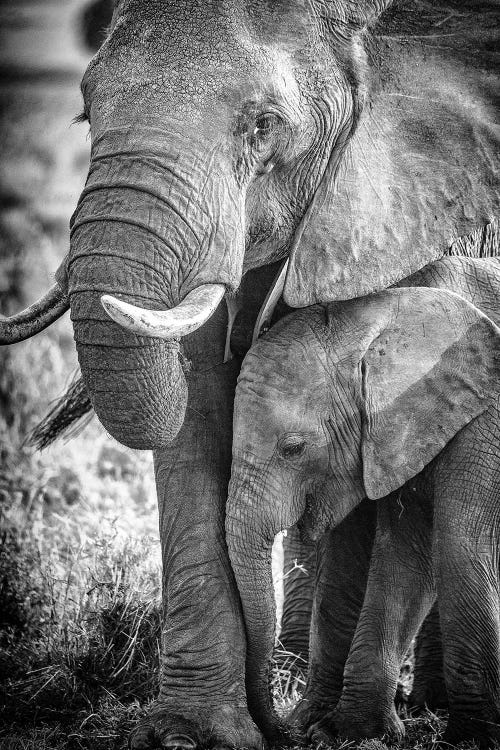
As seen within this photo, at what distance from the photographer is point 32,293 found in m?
10.6

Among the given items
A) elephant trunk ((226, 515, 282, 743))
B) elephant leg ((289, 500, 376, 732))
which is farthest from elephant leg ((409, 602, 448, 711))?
elephant trunk ((226, 515, 282, 743))

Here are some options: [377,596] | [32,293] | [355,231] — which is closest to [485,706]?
[377,596]

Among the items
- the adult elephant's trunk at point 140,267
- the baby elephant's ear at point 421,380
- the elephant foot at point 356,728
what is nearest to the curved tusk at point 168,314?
the adult elephant's trunk at point 140,267

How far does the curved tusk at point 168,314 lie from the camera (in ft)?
11.3

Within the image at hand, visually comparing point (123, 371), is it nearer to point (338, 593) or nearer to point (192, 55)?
point (192, 55)

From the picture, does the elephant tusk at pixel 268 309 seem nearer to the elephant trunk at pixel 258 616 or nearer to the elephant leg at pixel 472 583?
the elephant trunk at pixel 258 616

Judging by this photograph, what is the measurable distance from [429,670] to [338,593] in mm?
551

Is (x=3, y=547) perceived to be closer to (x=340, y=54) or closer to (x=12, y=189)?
(x=340, y=54)

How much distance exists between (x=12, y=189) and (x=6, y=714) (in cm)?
833

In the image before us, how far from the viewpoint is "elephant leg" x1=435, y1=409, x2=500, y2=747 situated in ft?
14.3

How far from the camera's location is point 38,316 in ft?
14.8

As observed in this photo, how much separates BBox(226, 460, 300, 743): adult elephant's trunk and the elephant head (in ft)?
1.35

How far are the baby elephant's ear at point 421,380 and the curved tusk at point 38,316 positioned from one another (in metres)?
1.01

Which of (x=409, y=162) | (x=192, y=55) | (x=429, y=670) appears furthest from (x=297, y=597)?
(x=192, y=55)
